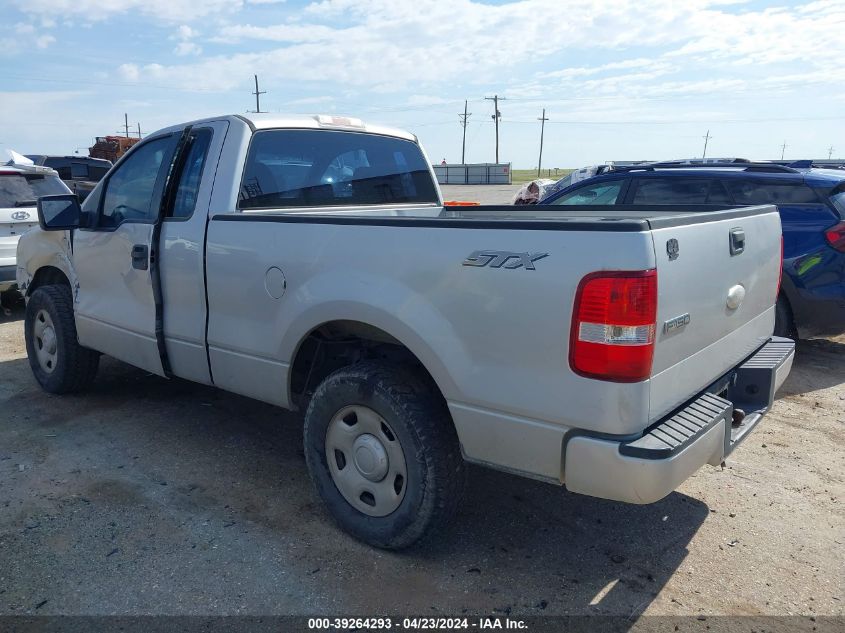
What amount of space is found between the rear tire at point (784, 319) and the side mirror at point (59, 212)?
5.60 m

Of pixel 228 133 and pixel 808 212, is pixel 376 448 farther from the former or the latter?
pixel 808 212

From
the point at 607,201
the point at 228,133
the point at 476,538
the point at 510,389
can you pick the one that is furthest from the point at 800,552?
the point at 607,201

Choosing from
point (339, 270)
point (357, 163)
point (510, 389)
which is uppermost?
point (357, 163)

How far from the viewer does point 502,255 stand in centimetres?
258

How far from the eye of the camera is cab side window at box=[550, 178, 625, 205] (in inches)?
286

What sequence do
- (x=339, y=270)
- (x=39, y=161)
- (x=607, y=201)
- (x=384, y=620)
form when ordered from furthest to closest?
(x=39, y=161), (x=607, y=201), (x=339, y=270), (x=384, y=620)

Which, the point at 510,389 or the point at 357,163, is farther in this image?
the point at 357,163

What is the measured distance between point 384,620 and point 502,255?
4.91 ft

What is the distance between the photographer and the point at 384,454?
3.11 metres

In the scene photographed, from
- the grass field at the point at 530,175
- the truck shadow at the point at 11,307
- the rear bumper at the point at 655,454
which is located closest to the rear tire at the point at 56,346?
the truck shadow at the point at 11,307

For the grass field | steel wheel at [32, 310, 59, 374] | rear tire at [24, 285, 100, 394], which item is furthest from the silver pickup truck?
the grass field

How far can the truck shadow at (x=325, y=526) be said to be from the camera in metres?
2.94

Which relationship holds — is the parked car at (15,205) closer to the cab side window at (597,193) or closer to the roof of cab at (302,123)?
the roof of cab at (302,123)

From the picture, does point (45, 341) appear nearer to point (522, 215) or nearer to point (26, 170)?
point (522, 215)
